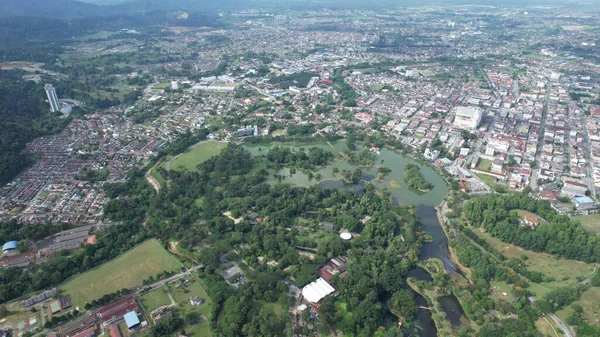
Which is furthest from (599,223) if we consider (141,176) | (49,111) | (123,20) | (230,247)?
(123,20)

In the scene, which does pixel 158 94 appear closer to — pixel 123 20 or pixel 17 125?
pixel 17 125

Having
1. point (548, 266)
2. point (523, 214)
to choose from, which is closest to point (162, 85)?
point (523, 214)

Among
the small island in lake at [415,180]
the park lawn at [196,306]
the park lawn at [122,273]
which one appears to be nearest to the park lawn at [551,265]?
the small island in lake at [415,180]

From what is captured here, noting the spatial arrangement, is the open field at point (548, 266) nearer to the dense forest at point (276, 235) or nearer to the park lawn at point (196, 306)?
the dense forest at point (276, 235)

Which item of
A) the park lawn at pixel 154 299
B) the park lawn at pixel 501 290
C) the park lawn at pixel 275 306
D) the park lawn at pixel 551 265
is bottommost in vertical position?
the park lawn at pixel 551 265

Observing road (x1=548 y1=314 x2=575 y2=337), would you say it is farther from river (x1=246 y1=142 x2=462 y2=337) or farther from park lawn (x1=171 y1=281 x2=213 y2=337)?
park lawn (x1=171 y1=281 x2=213 y2=337)

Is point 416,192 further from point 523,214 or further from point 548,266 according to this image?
point 548,266

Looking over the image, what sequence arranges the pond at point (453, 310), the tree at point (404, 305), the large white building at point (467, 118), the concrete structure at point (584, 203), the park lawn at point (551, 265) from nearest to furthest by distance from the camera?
the tree at point (404, 305)
the pond at point (453, 310)
the park lawn at point (551, 265)
the concrete structure at point (584, 203)
the large white building at point (467, 118)
